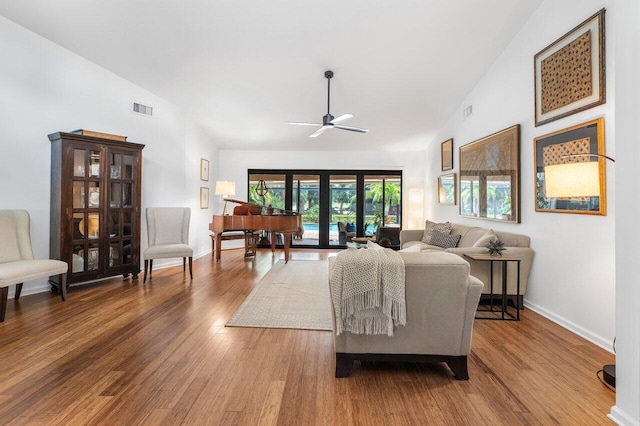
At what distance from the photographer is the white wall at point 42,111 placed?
3.56 metres

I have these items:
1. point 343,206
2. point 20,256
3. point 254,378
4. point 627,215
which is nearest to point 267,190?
point 343,206

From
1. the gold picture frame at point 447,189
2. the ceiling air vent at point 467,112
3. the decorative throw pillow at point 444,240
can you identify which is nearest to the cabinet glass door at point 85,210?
the decorative throw pillow at point 444,240

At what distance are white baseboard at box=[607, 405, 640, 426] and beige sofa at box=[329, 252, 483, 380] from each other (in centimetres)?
69

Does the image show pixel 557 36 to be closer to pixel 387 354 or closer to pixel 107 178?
pixel 387 354

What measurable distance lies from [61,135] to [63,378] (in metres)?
2.96

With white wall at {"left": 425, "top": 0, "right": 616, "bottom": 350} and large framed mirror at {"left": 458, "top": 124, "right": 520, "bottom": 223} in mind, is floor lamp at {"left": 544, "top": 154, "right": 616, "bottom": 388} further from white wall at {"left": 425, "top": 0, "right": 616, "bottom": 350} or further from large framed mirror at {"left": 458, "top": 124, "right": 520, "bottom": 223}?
large framed mirror at {"left": 458, "top": 124, "right": 520, "bottom": 223}

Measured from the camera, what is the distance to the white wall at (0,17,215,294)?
3.56 metres

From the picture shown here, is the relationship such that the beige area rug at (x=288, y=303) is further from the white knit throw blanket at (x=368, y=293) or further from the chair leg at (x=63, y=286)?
the chair leg at (x=63, y=286)

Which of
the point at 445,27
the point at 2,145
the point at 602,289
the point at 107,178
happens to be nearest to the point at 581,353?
the point at 602,289

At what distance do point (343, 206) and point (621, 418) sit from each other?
665cm

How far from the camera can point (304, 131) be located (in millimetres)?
6758

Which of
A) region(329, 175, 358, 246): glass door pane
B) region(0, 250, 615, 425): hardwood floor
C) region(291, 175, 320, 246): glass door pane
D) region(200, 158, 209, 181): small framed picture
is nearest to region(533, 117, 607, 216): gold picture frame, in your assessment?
region(0, 250, 615, 425): hardwood floor

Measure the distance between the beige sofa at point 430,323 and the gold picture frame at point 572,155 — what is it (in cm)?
137

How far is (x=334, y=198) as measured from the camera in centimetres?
807
